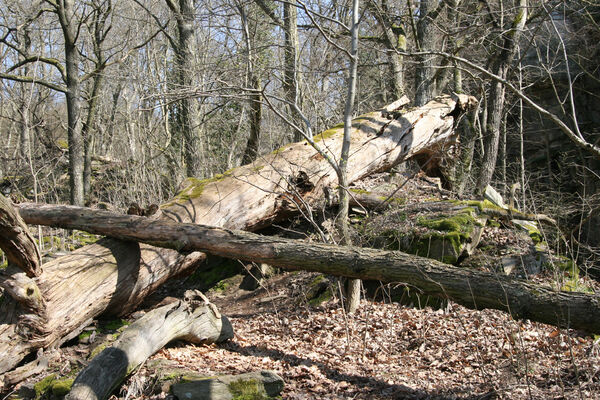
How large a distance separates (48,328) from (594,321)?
5.26 meters

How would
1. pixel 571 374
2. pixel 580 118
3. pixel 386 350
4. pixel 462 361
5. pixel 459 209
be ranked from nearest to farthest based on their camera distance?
pixel 571 374, pixel 462 361, pixel 386 350, pixel 459 209, pixel 580 118

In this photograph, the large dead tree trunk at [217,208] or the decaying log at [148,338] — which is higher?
the large dead tree trunk at [217,208]

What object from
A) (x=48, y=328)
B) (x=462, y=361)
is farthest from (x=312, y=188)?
(x=48, y=328)

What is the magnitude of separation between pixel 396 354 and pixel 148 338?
2.66 meters

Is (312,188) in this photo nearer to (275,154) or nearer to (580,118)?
(275,154)

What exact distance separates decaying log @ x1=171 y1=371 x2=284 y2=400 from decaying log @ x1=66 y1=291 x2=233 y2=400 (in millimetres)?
500

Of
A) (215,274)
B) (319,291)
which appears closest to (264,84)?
(215,274)

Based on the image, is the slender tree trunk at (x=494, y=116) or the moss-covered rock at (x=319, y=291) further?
the slender tree trunk at (x=494, y=116)

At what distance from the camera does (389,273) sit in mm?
4617

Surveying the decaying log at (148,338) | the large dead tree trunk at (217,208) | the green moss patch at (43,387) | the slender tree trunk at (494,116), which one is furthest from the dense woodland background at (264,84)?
the green moss patch at (43,387)

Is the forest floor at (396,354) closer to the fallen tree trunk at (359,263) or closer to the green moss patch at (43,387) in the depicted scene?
the fallen tree trunk at (359,263)

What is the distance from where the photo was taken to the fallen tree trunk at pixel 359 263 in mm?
3824

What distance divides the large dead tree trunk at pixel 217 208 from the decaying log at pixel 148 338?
1.17 metres

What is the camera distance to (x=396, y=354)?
4969mm
